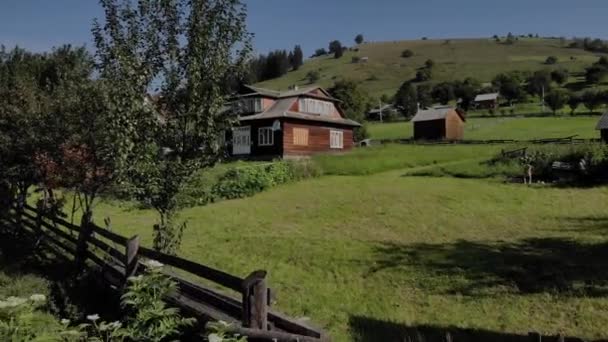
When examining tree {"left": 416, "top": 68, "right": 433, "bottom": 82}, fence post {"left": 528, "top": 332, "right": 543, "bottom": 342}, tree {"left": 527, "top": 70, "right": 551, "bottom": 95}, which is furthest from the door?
tree {"left": 416, "top": 68, "right": 433, "bottom": 82}

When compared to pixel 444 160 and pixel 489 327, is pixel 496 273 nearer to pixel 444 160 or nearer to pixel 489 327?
pixel 489 327

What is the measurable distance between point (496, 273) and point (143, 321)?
9969mm

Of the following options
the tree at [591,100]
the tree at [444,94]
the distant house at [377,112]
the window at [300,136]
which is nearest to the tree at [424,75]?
the tree at [444,94]

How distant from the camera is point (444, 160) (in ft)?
132

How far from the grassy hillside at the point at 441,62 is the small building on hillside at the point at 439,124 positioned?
59009 millimetres

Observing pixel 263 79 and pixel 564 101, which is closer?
pixel 564 101

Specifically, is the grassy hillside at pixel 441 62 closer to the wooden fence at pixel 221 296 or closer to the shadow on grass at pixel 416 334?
the shadow on grass at pixel 416 334

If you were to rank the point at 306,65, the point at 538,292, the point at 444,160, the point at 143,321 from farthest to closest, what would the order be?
the point at 306,65, the point at 444,160, the point at 538,292, the point at 143,321

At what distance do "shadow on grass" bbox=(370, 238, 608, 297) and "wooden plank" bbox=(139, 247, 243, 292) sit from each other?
6.46 m

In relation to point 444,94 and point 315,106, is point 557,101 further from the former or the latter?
point 315,106

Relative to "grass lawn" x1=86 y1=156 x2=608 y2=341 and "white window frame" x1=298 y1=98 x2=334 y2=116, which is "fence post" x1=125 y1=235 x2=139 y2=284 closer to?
"grass lawn" x1=86 y1=156 x2=608 y2=341

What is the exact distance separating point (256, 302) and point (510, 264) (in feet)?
31.2

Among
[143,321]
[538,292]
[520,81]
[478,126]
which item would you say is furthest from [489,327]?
[520,81]

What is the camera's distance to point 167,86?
10242mm
